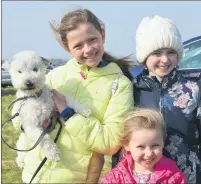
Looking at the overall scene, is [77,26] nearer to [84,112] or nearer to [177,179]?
[84,112]

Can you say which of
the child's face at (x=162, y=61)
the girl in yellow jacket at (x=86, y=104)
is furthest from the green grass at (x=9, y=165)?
the child's face at (x=162, y=61)

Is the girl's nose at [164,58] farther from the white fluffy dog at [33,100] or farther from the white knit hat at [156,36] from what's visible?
the white fluffy dog at [33,100]

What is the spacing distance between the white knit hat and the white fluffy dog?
0.59m

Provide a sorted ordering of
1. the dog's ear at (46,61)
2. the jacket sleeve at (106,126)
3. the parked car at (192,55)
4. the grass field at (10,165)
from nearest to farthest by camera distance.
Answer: the jacket sleeve at (106,126), the dog's ear at (46,61), the grass field at (10,165), the parked car at (192,55)

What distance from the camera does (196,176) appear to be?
293cm

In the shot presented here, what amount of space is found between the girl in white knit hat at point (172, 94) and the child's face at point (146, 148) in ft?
0.68

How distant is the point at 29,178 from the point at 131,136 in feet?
2.54

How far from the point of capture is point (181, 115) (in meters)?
2.89

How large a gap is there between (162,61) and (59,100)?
757mm

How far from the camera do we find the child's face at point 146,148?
2.71 m

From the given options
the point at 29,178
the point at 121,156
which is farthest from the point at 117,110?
the point at 29,178

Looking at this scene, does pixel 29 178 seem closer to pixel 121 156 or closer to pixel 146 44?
pixel 121 156

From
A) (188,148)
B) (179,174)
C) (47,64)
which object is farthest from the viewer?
(47,64)

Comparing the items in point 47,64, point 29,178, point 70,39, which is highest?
point 70,39
